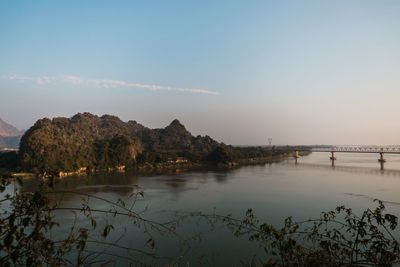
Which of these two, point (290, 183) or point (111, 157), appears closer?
point (290, 183)

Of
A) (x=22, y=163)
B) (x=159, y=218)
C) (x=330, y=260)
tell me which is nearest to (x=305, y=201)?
(x=159, y=218)

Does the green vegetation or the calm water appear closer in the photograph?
the calm water

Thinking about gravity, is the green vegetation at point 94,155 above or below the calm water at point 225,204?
above

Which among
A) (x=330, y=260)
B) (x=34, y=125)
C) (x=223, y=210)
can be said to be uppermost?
(x=34, y=125)

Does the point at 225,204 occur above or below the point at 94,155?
below

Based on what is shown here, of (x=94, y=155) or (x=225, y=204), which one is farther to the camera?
(x=94, y=155)

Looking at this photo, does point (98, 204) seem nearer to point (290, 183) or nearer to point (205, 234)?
point (205, 234)

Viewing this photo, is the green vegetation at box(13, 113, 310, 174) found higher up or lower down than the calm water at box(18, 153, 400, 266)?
higher up

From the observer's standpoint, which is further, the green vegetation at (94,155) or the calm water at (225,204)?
the green vegetation at (94,155)

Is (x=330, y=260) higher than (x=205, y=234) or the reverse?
higher

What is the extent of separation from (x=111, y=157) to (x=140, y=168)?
5.93 m

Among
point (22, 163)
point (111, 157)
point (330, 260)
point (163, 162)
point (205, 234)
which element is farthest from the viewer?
point (163, 162)

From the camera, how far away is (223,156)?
195ft

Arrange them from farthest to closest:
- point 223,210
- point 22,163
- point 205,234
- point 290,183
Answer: point 22,163 → point 290,183 → point 223,210 → point 205,234
